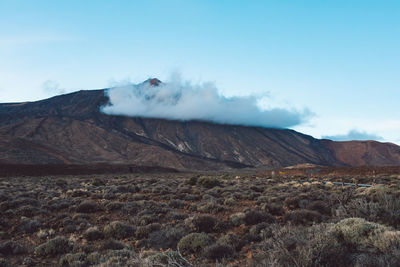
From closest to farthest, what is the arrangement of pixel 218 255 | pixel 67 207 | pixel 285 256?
1. pixel 285 256
2. pixel 218 255
3. pixel 67 207

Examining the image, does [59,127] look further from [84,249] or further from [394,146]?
[394,146]

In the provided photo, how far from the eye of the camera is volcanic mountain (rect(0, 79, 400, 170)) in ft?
311

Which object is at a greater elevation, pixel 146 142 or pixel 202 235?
pixel 146 142

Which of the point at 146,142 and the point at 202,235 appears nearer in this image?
the point at 202,235

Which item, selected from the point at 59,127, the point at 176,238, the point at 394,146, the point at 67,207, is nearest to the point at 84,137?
the point at 59,127

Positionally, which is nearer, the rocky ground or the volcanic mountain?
the rocky ground

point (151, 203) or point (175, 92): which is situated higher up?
point (175, 92)

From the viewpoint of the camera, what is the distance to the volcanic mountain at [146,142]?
9475cm

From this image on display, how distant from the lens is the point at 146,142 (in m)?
125

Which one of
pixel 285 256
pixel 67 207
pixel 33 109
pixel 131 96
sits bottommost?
pixel 67 207

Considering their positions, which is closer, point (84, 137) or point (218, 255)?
point (218, 255)

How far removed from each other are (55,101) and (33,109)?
50.6ft

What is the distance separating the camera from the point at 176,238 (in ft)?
25.3

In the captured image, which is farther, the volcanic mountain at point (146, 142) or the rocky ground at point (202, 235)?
the volcanic mountain at point (146, 142)
